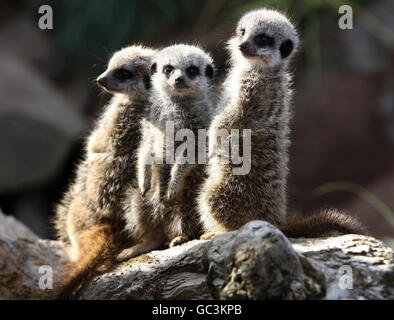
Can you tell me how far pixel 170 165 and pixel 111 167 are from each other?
0.90 ft

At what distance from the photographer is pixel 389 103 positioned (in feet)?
20.9

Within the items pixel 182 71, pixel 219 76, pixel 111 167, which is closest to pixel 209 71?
pixel 182 71

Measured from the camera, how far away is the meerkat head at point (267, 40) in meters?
2.24

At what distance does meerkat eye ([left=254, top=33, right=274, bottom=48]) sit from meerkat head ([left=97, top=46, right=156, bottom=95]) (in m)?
0.58

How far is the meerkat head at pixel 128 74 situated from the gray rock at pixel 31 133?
341 centimetres

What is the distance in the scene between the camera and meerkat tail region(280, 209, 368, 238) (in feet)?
7.42

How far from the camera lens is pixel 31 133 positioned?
589 cm

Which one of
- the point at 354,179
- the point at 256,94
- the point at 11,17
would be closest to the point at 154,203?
the point at 256,94
